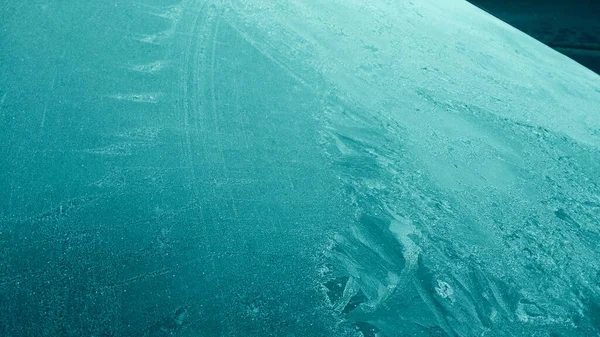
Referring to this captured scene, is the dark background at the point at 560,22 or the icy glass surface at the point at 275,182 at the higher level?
the dark background at the point at 560,22

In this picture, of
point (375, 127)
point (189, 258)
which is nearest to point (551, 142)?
point (375, 127)

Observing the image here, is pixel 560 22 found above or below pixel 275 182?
above

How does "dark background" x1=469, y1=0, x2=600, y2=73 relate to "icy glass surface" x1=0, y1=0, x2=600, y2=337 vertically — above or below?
above

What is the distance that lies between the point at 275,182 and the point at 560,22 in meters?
2.38

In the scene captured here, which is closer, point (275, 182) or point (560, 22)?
point (275, 182)

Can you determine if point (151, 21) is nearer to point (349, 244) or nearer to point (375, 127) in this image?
point (375, 127)

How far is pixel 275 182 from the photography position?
2.54m

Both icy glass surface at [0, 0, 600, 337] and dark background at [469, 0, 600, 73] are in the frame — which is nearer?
icy glass surface at [0, 0, 600, 337]

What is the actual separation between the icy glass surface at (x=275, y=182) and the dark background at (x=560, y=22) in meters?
0.73

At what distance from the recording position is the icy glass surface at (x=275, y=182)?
1959mm

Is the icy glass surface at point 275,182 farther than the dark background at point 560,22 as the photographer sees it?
No

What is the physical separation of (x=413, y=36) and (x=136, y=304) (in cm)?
375

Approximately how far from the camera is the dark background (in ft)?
8.69

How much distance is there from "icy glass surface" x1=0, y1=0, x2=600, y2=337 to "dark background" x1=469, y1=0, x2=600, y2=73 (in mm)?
732
